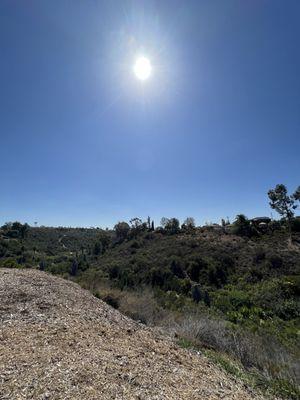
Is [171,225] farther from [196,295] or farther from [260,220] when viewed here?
[196,295]

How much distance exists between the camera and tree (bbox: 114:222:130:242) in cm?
5019

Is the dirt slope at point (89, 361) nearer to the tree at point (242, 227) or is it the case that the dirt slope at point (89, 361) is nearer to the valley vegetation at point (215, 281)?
the valley vegetation at point (215, 281)

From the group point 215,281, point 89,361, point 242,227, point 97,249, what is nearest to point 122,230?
point 97,249

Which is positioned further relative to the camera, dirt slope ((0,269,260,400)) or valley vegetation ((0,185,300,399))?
valley vegetation ((0,185,300,399))

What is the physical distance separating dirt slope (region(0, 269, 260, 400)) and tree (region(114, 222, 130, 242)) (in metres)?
40.7

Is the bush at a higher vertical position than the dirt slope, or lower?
higher

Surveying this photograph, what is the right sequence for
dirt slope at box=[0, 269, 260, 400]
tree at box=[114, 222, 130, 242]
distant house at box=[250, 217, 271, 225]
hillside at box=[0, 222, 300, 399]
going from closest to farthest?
dirt slope at box=[0, 269, 260, 400]
hillside at box=[0, 222, 300, 399]
distant house at box=[250, 217, 271, 225]
tree at box=[114, 222, 130, 242]

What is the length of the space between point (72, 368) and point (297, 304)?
713 inches

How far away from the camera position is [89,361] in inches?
222

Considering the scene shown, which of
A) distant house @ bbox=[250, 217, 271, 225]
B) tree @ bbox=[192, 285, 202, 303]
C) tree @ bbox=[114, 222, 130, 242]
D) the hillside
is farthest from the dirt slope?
tree @ bbox=[114, 222, 130, 242]

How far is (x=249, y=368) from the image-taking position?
7617mm

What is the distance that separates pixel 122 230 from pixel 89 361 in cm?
4542

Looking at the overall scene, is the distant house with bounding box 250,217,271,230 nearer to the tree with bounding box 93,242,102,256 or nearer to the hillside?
the hillside

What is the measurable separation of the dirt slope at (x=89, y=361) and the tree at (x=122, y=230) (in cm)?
4070
